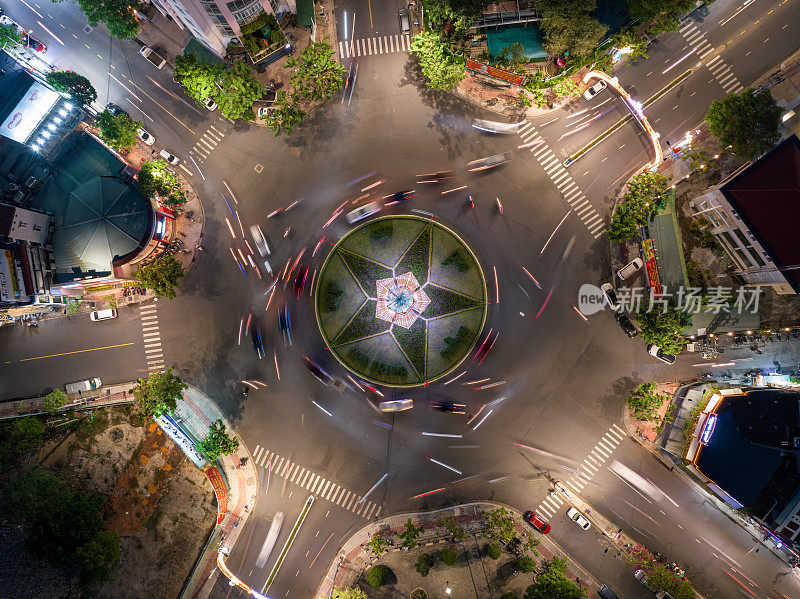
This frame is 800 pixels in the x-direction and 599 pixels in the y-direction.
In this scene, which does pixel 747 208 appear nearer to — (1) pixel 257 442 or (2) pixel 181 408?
(1) pixel 257 442

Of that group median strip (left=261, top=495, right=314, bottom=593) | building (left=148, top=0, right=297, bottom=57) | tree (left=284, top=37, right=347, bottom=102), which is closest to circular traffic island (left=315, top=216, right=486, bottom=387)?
tree (left=284, top=37, right=347, bottom=102)

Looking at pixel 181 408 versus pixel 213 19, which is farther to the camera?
pixel 181 408

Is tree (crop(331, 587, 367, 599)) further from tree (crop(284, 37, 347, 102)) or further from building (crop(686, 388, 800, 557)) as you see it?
tree (crop(284, 37, 347, 102))

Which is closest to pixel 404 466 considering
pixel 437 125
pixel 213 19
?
pixel 437 125

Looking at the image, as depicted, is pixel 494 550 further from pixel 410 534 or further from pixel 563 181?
pixel 563 181

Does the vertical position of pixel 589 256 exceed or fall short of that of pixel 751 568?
it exceeds it

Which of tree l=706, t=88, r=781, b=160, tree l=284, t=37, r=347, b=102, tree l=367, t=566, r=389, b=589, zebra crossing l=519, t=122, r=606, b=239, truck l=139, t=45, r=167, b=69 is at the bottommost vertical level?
tree l=367, t=566, r=389, b=589

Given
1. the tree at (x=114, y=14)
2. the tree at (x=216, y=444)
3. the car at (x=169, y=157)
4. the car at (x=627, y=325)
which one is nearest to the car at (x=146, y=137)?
the car at (x=169, y=157)
